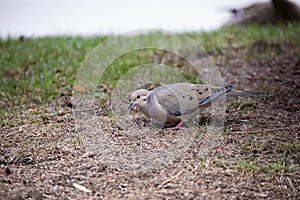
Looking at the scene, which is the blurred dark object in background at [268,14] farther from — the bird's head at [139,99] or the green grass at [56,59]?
the bird's head at [139,99]

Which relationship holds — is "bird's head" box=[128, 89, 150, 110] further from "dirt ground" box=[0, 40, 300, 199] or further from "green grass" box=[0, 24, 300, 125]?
"green grass" box=[0, 24, 300, 125]

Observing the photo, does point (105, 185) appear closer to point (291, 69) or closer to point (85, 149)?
point (85, 149)

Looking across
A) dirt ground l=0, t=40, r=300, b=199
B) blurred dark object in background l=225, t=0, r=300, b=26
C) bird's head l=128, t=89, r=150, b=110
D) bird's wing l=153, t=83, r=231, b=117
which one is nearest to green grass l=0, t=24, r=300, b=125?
blurred dark object in background l=225, t=0, r=300, b=26

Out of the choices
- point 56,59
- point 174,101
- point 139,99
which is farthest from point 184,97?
point 56,59

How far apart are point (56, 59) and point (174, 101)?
3.24m

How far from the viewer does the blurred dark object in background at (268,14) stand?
28.9ft

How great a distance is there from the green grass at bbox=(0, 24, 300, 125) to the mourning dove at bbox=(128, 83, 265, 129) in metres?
1.60

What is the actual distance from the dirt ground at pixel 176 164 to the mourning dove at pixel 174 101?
13.1 inches

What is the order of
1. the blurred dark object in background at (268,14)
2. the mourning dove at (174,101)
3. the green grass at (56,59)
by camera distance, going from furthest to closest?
the blurred dark object in background at (268,14) < the green grass at (56,59) < the mourning dove at (174,101)

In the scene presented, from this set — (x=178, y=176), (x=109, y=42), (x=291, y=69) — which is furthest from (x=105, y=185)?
(x=109, y=42)

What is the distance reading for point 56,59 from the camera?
7.32 m

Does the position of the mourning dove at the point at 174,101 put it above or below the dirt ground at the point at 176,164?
above

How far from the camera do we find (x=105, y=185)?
3.66 m

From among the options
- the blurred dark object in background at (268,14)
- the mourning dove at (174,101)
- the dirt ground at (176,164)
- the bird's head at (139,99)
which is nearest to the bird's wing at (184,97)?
the mourning dove at (174,101)
